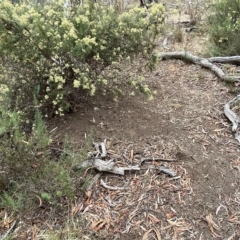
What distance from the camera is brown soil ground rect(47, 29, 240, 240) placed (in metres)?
2.47

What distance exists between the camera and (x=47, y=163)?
2.64 meters

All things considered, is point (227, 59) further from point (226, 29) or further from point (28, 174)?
point (28, 174)

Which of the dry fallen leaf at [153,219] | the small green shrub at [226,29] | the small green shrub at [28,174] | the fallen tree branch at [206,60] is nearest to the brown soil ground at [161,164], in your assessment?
the dry fallen leaf at [153,219]

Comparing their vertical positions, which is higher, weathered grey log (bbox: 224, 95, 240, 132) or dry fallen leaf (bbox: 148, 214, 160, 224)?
dry fallen leaf (bbox: 148, 214, 160, 224)

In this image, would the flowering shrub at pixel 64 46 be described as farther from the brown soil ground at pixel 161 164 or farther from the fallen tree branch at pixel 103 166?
the fallen tree branch at pixel 103 166

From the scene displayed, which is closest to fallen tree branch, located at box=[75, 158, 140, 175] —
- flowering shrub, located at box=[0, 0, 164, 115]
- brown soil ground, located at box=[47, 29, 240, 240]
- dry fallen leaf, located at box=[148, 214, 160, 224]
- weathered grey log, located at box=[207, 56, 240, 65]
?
brown soil ground, located at box=[47, 29, 240, 240]

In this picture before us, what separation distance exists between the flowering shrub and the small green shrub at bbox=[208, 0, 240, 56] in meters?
2.05

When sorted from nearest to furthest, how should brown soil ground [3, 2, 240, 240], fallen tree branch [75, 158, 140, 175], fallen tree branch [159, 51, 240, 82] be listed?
brown soil ground [3, 2, 240, 240] < fallen tree branch [75, 158, 140, 175] < fallen tree branch [159, 51, 240, 82]

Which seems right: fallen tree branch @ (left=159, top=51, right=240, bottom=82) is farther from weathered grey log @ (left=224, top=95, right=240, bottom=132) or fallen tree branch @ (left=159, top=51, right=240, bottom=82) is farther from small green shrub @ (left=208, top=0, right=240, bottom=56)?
weathered grey log @ (left=224, top=95, right=240, bottom=132)

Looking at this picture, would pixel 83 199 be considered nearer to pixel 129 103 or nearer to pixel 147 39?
pixel 129 103

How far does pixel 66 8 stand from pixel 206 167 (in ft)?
6.71

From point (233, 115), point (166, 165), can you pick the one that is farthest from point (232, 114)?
point (166, 165)

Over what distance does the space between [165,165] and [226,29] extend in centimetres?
302

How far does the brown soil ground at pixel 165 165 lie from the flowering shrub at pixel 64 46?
0.27 meters
